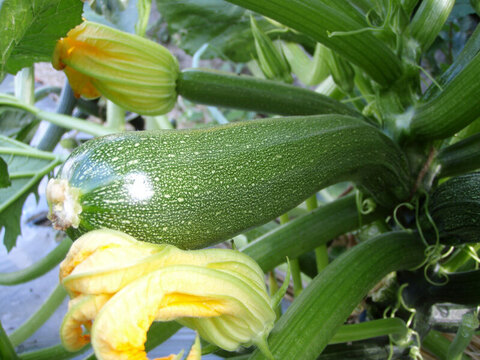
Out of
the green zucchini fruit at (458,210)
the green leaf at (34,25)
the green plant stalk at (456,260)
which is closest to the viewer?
the green leaf at (34,25)

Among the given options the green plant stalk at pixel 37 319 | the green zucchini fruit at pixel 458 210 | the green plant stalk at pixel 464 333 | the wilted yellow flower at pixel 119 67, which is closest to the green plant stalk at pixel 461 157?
the green zucchini fruit at pixel 458 210

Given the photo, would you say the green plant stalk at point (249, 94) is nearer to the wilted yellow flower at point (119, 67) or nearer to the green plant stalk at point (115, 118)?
the wilted yellow flower at point (119, 67)

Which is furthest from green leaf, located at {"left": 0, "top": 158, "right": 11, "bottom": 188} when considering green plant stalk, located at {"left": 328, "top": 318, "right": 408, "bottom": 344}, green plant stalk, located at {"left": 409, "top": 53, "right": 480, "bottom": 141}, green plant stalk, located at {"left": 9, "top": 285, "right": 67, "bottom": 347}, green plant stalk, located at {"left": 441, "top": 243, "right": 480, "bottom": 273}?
green plant stalk, located at {"left": 441, "top": 243, "right": 480, "bottom": 273}

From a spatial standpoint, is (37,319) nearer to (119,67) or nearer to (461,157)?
(119,67)

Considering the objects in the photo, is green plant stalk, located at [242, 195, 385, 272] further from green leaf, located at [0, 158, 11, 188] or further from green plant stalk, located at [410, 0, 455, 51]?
green leaf, located at [0, 158, 11, 188]

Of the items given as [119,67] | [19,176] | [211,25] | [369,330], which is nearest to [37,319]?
[19,176]

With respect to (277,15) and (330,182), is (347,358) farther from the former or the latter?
(277,15)
